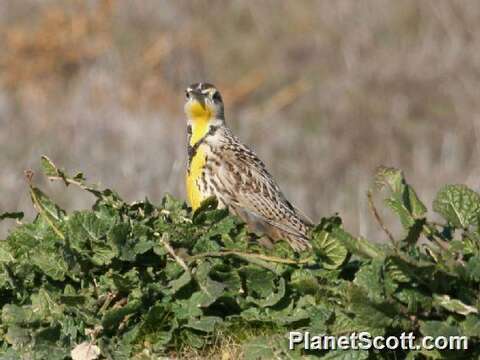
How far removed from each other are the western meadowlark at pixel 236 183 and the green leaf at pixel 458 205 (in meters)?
1.67

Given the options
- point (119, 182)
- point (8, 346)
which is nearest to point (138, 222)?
point (8, 346)

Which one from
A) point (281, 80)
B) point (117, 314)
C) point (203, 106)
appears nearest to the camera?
point (117, 314)

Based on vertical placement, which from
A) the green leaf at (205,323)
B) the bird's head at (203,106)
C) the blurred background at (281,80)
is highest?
the blurred background at (281,80)

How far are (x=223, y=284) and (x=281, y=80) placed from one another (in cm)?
1394

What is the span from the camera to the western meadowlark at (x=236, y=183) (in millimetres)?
6484

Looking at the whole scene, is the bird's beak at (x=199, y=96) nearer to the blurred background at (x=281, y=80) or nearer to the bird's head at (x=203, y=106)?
the bird's head at (x=203, y=106)

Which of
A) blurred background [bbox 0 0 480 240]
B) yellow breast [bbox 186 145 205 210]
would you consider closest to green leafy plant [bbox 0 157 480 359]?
yellow breast [bbox 186 145 205 210]

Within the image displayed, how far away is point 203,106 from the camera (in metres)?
7.06

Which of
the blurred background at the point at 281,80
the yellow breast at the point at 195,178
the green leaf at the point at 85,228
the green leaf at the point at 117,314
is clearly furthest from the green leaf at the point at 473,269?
the blurred background at the point at 281,80

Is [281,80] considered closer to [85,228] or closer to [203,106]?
[203,106]

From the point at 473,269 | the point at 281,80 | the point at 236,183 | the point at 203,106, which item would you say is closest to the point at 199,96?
the point at 203,106

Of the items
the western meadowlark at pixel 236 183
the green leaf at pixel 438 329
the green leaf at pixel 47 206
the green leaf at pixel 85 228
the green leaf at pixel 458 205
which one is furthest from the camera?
the western meadowlark at pixel 236 183

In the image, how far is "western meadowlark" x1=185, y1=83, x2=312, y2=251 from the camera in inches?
255

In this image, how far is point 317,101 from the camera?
59.4 ft
